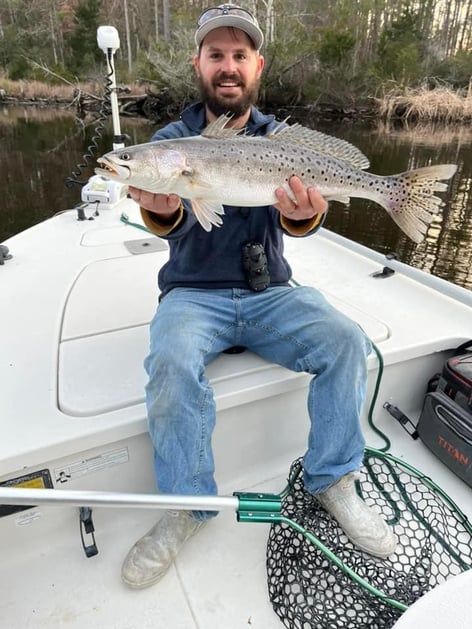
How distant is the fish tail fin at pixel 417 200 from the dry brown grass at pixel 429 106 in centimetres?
2648

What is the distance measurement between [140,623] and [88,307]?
5.57 feet

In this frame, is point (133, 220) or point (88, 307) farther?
point (133, 220)

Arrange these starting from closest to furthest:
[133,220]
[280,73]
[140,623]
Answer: [140,623], [133,220], [280,73]

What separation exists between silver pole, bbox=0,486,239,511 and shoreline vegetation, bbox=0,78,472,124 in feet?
80.0

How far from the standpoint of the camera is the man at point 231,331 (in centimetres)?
179

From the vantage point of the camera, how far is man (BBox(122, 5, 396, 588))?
1790 mm

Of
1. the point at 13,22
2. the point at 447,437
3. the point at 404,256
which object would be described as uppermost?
the point at 13,22

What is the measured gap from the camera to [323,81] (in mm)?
31516

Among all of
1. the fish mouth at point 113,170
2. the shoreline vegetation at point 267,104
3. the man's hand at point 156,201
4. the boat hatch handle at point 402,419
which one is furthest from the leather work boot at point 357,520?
the shoreline vegetation at point 267,104

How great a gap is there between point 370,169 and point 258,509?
1316cm

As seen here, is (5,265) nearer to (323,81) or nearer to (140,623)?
(140,623)

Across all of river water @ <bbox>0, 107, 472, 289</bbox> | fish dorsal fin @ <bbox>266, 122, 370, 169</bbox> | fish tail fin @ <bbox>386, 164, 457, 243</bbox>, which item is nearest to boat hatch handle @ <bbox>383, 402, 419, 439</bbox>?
fish tail fin @ <bbox>386, 164, 457, 243</bbox>

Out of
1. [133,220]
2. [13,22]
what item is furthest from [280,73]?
[13,22]

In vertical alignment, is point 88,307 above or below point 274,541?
above
